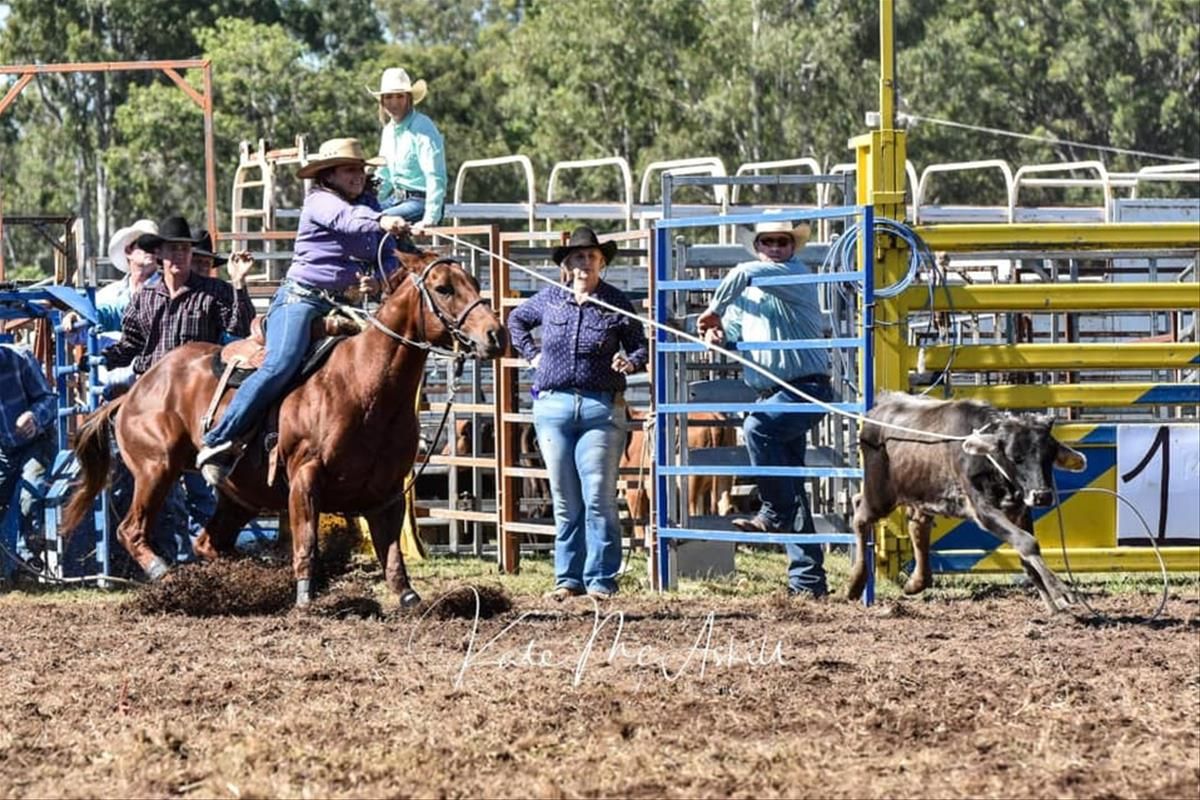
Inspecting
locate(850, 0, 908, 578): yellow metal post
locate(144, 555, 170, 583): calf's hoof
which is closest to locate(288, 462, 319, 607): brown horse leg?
locate(144, 555, 170, 583): calf's hoof

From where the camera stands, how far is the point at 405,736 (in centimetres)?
626

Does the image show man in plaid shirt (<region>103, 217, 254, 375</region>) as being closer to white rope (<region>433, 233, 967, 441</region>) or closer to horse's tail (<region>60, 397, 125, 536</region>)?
horse's tail (<region>60, 397, 125, 536</region>)

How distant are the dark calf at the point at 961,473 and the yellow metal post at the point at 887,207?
0.37 meters

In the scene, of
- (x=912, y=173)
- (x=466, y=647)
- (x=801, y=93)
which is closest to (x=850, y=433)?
(x=466, y=647)

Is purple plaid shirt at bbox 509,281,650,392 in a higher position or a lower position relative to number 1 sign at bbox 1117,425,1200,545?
higher

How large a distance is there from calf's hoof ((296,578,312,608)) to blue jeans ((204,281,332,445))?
2.75 feet

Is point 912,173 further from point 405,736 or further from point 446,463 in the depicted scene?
point 405,736

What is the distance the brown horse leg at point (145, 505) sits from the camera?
10781mm

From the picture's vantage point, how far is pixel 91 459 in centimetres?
1121

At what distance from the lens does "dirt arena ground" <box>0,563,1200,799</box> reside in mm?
5676

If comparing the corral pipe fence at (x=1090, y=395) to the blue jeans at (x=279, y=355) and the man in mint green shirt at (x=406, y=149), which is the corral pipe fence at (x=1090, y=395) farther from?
the blue jeans at (x=279, y=355)

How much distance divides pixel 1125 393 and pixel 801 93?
36164 mm

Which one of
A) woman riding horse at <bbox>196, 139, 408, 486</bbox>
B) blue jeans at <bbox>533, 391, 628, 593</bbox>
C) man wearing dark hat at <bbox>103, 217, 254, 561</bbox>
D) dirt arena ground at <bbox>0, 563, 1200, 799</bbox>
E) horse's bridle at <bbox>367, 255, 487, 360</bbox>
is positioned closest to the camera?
dirt arena ground at <bbox>0, 563, 1200, 799</bbox>

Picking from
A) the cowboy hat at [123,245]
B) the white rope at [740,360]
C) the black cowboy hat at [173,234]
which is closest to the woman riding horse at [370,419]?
the white rope at [740,360]
